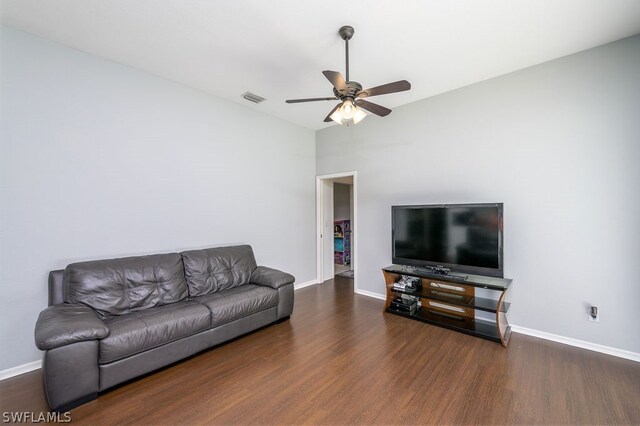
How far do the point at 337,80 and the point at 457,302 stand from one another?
2723mm

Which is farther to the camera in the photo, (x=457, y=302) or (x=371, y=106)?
(x=457, y=302)

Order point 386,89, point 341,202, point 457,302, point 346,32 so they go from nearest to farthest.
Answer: point 386,89
point 346,32
point 457,302
point 341,202

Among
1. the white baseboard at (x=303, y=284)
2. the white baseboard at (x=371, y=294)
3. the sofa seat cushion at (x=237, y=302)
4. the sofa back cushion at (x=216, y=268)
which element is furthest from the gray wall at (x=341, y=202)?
the sofa seat cushion at (x=237, y=302)

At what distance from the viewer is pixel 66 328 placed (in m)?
1.81

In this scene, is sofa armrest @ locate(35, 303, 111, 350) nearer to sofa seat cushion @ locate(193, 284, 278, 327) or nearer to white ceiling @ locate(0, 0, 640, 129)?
sofa seat cushion @ locate(193, 284, 278, 327)

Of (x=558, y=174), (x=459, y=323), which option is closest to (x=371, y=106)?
(x=558, y=174)

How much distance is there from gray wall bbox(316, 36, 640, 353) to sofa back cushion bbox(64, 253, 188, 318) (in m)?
3.26

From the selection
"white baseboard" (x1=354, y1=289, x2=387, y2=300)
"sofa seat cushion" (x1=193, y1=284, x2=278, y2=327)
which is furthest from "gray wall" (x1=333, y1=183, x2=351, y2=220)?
"sofa seat cushion" (x1=193, y1=284, x2=278, y2=327)

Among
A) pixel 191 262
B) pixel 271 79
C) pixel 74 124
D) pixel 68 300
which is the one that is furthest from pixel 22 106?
pixel 271 79

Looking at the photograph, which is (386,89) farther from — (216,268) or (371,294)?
(371,294)

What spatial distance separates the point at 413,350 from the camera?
2.62 metres

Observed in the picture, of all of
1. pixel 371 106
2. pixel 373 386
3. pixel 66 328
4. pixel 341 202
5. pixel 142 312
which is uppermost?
pixel 371 106

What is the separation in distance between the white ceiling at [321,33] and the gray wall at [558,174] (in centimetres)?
A: 31

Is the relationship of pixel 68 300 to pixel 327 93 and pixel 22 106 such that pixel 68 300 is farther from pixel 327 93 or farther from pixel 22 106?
pixel 327 93
